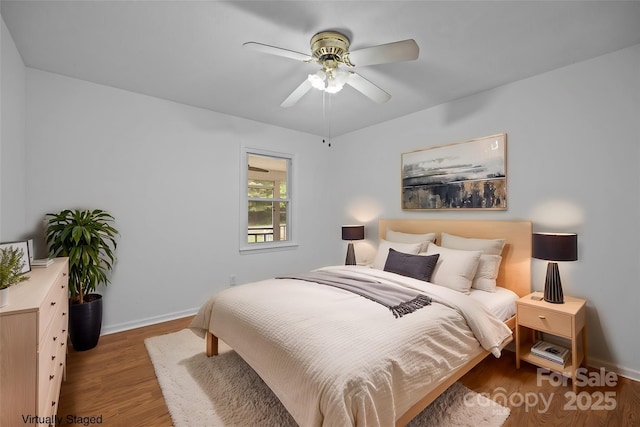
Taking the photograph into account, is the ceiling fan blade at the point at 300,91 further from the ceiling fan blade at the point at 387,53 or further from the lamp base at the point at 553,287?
the lamp base at the point at 553,287

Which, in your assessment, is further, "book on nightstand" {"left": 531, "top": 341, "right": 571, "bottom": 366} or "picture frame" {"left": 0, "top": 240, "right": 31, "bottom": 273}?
"book on nightstand" {"left": 531, "top": 341, "right": 571, "bottom": 366}

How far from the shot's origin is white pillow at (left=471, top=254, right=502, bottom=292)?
2.54 metres

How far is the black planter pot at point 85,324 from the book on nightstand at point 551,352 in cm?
381

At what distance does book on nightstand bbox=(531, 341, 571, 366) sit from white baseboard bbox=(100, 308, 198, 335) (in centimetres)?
352

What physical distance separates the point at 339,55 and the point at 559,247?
7.32 feet

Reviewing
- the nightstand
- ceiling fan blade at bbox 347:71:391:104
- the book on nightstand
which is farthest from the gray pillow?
ceiling fan blade at bbox 347:71:391:104

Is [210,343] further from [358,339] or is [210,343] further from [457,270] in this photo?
[457,270]

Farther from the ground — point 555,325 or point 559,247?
point 559,247

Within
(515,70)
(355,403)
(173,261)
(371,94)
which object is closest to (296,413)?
(355,403)

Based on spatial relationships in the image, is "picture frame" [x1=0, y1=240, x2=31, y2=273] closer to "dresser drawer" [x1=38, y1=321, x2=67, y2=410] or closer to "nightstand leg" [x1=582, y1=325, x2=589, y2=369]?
"dresser drawer" [x1=38, y1=321, x2=67, y2=410]

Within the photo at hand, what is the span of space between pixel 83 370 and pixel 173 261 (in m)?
1.27

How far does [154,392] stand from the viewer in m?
1.96

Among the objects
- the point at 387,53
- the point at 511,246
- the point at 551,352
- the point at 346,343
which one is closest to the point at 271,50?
the point at 387,53

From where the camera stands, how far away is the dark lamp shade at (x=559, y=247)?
213cm
